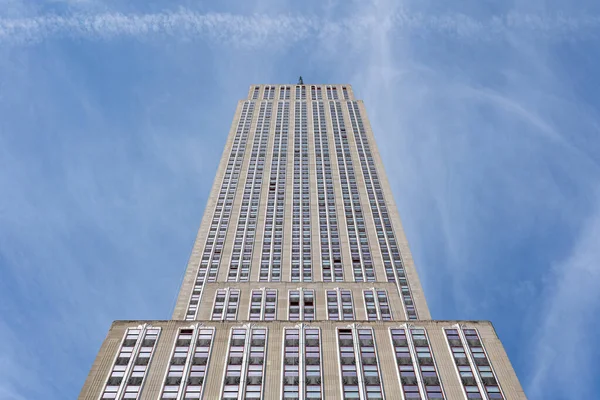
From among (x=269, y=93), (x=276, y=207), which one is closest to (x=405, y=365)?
(x=276, y=207)

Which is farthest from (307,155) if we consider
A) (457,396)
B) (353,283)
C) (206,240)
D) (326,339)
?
(457,396)

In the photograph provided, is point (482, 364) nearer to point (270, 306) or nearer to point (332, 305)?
point (332, 305)

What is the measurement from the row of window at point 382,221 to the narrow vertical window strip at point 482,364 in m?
29.4

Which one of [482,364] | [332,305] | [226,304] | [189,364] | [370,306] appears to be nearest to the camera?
[189,364]

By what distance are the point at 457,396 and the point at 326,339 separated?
14449 mm

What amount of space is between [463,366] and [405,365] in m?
5.62

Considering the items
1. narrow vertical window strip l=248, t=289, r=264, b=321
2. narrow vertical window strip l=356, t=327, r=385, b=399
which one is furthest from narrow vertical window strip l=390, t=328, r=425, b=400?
narrow vertical window strip l=248, t=289, r=264, b=321

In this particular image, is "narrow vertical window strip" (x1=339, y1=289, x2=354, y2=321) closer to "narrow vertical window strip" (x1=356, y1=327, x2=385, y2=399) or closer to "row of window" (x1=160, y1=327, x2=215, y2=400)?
"narrow vertical window strip" (x1=356, y1=327, x2=385, y2=399)

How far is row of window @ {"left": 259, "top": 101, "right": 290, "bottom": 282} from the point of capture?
9994 cm

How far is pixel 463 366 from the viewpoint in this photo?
52.8 m

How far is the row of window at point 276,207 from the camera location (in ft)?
328

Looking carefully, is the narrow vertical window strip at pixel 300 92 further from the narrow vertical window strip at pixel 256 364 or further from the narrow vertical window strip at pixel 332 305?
the narrow vertical window strip at pixel 256 364

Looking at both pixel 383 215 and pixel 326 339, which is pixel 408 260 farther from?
pixel 326 339

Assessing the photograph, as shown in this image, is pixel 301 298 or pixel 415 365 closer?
pixel 415 365
